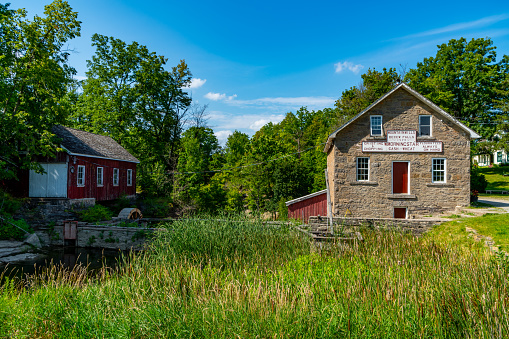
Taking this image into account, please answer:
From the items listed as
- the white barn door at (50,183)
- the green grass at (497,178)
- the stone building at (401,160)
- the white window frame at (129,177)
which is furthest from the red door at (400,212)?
the white window frame at (129,177)

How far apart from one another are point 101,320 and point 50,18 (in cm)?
2175

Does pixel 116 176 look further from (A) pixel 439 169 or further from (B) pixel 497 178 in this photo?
(B) pixel 497 178

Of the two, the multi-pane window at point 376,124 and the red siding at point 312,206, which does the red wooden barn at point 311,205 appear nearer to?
the red siding at point 312,206

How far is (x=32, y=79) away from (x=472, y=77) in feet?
152

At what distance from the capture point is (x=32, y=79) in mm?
18531

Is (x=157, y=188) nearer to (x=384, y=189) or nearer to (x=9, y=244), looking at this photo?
(x=9, y=244)

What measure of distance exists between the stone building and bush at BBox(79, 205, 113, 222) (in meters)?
15.1

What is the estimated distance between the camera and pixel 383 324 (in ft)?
15.5

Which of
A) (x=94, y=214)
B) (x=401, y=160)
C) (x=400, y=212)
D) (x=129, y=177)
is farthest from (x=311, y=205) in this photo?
(x=129, y=177)

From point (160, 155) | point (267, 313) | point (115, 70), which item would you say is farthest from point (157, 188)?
point (267, 313)

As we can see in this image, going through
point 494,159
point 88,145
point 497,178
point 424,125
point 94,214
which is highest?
point 494,159

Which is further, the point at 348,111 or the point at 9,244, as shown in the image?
the point at 348,111

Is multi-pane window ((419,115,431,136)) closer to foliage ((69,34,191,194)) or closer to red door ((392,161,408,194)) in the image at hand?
red door ((392,161,408,194))

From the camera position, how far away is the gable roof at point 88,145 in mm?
22406
